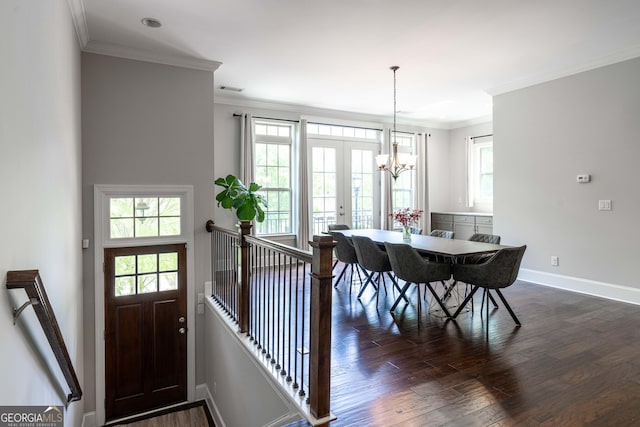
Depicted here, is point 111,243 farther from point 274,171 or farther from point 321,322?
point 274,171

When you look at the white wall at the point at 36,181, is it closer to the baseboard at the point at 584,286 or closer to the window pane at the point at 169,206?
the window pane at the point at 169,206

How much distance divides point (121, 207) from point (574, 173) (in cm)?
596

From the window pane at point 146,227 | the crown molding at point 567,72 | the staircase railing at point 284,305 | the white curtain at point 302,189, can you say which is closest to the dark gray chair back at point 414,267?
the staircase railing at point 284,305

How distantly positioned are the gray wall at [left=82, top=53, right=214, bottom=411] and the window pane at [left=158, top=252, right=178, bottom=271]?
0.25 m

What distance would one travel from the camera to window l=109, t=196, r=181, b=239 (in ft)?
13.5

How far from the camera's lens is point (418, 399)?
Answer: 237cm

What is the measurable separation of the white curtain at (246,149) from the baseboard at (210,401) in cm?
326

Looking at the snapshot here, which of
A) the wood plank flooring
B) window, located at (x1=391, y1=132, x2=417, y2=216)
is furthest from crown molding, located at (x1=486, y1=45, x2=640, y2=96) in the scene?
the wood plank flooring

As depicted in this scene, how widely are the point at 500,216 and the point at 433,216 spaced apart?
2506mm

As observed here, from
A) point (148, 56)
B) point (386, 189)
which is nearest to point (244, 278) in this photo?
point (148, 56)

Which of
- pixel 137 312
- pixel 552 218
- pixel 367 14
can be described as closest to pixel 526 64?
pixel 552 218

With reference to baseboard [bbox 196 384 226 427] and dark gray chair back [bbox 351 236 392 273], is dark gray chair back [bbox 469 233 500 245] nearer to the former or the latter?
dark gray chair back [bbox 351 236 392 273]

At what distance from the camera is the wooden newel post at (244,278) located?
334 centimetres

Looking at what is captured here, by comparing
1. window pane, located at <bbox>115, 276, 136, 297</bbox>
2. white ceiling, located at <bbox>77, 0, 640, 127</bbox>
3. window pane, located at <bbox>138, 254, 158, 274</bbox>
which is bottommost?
window pane, located at <bbox>115, 276, 136, 297</bbox>
